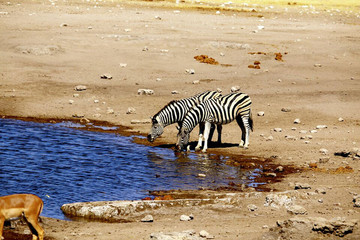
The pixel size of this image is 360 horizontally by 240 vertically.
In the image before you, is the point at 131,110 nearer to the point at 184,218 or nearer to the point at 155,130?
the point at 155,130

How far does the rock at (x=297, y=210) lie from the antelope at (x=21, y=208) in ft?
18.2

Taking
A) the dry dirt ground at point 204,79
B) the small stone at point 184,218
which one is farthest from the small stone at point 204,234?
the small stone at point 184,218

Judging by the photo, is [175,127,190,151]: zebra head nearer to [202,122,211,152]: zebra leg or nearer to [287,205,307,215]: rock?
[202,122,211,152]: zebra leg

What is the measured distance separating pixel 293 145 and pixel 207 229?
956 cm

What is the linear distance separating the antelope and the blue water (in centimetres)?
299

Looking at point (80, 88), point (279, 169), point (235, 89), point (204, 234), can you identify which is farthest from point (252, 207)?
point (80, 88)

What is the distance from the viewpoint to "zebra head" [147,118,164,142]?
865 inches

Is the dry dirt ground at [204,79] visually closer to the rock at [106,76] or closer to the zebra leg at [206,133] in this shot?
the rock at [106,76]

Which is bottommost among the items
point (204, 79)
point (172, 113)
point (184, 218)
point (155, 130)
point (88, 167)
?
point (88, 167)

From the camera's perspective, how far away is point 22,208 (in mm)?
10953

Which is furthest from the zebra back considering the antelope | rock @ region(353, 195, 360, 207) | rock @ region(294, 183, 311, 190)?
the antelope

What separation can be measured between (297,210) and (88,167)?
6.83 meters

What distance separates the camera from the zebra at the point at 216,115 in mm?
21609

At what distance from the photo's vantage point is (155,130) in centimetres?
2202
